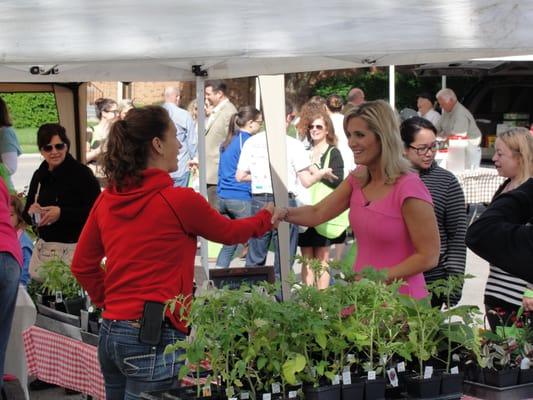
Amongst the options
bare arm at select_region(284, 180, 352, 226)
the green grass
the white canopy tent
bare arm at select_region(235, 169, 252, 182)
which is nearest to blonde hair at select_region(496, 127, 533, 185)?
the white canopy tent

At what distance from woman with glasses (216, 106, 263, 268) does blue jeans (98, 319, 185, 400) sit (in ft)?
17.0

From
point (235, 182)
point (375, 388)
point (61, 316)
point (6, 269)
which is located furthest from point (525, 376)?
point (235, 182)

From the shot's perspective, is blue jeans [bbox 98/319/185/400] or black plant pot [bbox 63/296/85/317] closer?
blue jeans [bbox 98/319/185/400]

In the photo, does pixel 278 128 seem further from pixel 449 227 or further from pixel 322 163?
pixel 449 227

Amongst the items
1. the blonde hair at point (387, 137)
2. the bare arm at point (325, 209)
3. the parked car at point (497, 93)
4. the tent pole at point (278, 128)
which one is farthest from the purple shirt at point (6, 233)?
the parked car at point (497, 93)

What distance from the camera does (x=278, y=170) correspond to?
7.20 metres

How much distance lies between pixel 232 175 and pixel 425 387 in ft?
19.3

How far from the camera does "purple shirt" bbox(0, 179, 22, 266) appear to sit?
14.7 ft

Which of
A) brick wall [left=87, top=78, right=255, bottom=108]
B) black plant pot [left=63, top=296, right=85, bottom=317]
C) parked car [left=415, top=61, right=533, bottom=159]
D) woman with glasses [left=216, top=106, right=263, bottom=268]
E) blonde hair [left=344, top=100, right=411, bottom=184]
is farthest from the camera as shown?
brick wall [left=87, top=78, right=255, bottom=108]

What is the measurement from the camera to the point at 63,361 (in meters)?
4.95

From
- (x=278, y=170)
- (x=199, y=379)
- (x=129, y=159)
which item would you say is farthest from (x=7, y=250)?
(x=278, y=170)

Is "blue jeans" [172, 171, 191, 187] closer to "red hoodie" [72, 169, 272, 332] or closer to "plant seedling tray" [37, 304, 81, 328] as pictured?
"plant seedling tray" [37, 304, 81, 328]

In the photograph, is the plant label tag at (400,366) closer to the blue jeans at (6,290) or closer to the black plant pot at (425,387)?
the black plant pot at (425,387)

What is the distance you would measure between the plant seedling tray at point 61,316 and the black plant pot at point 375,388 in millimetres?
2320
